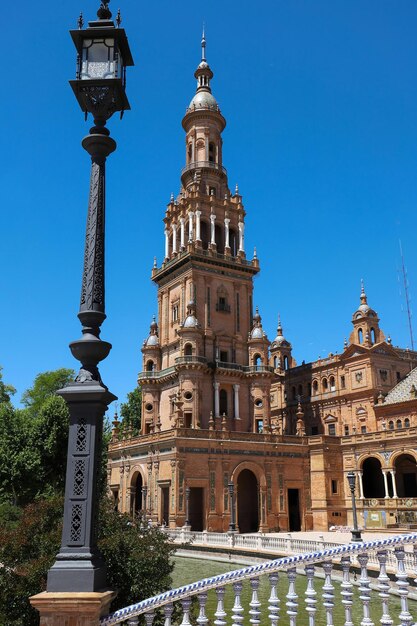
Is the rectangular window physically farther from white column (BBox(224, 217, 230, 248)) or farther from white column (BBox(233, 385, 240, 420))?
white column (BBox(224, 217, 230, 248))

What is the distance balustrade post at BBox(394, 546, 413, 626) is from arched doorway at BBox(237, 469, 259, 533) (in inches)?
1747

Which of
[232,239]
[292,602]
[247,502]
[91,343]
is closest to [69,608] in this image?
[292,602]

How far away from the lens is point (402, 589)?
5934mm

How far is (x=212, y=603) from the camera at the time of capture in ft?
61.5

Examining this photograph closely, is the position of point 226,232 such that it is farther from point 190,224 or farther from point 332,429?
point 332,429

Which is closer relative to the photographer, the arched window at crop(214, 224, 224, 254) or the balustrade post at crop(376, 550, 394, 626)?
the balustrade post at crop(376, 550, 394, 626)

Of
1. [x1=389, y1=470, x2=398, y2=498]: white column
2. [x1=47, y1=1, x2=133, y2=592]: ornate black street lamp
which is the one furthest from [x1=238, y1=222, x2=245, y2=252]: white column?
[x1=47, y1=1, x2=133, y2=592]: ornate black street lamp

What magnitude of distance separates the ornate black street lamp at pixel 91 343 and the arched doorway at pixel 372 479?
4847cm

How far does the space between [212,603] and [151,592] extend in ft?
22.6

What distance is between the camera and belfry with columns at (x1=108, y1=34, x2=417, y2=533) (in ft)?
151

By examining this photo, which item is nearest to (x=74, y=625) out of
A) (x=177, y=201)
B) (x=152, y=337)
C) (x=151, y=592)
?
(x=151, y=592)

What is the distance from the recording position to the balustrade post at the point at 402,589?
5.76 m

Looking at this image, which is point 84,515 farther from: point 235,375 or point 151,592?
point 235,375

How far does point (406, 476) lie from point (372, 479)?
154 inches
